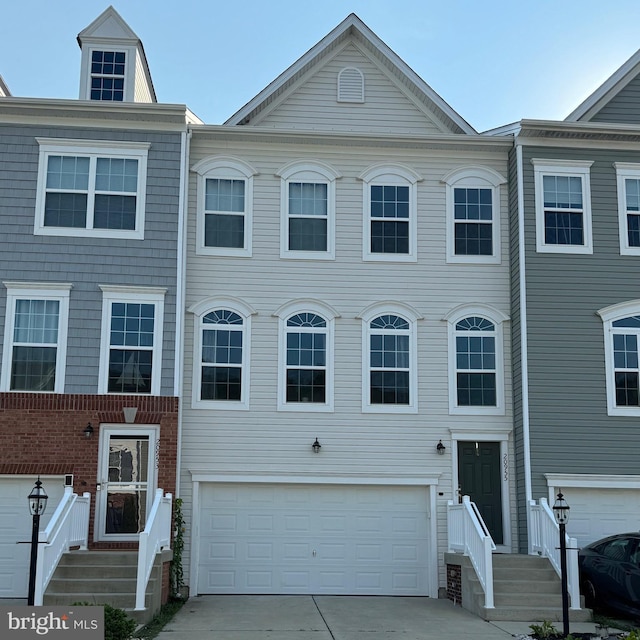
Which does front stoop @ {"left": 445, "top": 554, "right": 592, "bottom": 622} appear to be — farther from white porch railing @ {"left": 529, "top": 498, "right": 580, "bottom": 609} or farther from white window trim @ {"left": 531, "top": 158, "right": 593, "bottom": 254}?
white window trim @ {"left": 531, "top": 158, "right": 593, "bottom": 254}

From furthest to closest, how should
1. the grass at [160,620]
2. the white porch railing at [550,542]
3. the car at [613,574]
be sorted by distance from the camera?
the white porch railing at [550,542] → the car at [613,574] → the grass at [160,620]

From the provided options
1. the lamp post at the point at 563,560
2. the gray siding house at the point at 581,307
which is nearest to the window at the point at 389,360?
the gray siding house at the point at 581,307

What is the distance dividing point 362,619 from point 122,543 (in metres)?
4.33

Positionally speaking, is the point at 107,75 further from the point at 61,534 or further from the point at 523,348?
the point at 523,348

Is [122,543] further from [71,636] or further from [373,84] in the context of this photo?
[373,84]

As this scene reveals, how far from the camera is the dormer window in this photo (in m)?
17.8

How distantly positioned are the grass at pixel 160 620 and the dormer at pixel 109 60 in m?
9.22

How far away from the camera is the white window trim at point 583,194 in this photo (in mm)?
17234

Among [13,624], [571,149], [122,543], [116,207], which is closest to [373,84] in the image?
[571,149]

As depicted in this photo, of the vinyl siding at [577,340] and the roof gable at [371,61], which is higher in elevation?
the roof gable at [371,61]

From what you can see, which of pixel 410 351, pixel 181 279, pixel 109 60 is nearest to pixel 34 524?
pixel 181 279

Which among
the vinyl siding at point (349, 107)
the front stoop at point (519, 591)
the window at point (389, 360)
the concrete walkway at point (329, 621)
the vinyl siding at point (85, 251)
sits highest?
the vinyl siding at point (349, 107)

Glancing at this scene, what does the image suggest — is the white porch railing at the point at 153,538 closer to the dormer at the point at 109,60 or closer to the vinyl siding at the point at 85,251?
the vinyl siding at the point at 85,251

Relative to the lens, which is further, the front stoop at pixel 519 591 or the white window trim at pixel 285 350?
the white window trim at pixel 285 350
